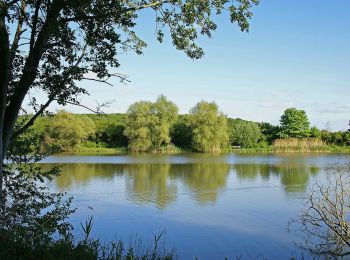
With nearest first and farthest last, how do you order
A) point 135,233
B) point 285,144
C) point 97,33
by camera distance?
1. point 97,33
2. point 135,233
3. point 285,144

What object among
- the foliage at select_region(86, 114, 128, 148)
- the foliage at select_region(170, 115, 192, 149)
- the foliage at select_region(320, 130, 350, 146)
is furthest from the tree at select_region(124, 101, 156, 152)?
the foliage at select_region(320, 130, 350, 146)

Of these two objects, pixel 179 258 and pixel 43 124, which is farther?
pixel 43 124

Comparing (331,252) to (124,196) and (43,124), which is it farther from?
(43,124)

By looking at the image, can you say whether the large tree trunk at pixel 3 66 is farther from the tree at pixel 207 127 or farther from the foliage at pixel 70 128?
the tree at pixel 207 127

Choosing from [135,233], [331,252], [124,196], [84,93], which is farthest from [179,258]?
[124,196]

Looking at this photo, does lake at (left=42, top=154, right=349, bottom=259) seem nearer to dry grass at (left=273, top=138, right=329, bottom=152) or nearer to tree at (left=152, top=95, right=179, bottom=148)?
tree at (left=152, top=95, right=179, bottom=148)

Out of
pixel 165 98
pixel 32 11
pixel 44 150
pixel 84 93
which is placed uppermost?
pixel 165 98

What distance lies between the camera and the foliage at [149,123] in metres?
49.7

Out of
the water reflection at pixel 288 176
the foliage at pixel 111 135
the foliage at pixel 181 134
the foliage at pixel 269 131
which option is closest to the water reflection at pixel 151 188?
the water reflection at pixel 288 176

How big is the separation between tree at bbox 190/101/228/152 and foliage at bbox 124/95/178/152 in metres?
3.07

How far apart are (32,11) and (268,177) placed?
713 inches

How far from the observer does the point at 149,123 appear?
164ft

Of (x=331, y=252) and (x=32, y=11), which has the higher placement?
(x=32, y=11)

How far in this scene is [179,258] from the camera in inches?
321
